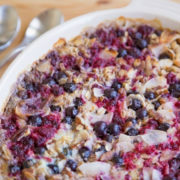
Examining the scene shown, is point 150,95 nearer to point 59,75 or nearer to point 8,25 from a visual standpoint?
point 59,75

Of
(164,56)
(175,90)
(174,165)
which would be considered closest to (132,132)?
(174,165)

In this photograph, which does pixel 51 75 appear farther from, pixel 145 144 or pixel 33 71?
pixel 145 144

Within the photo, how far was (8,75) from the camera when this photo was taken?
2320 mm

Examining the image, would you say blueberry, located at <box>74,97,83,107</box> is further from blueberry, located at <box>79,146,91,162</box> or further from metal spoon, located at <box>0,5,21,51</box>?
metal spoon, located at <box>0,5,21,51</box>

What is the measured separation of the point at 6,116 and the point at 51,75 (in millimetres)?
370

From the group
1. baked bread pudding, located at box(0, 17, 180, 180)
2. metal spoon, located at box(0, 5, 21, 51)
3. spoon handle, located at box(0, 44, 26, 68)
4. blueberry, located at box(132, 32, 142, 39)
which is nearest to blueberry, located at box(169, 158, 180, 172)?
baked bread pudding, located at box(0, 17, 180, 180)

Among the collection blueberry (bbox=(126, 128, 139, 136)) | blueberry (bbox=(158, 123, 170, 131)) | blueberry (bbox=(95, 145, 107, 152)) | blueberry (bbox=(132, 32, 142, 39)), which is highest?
blueberry (bbox=(132, 32, 142, 39))

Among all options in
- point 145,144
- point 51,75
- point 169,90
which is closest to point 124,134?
point 145,144

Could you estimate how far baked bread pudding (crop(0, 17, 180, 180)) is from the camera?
2.06 metres

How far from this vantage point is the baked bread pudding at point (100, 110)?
206 centimetres

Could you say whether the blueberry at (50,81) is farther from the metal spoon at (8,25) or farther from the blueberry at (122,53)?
the metal spoon at (8,25)

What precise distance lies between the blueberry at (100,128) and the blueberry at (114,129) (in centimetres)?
3

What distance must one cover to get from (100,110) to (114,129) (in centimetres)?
15

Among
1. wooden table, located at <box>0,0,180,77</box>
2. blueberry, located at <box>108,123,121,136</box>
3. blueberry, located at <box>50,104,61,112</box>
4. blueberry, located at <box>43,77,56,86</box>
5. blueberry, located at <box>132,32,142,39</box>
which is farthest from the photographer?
wooden table, located at <box>0,0,180,77</box>
